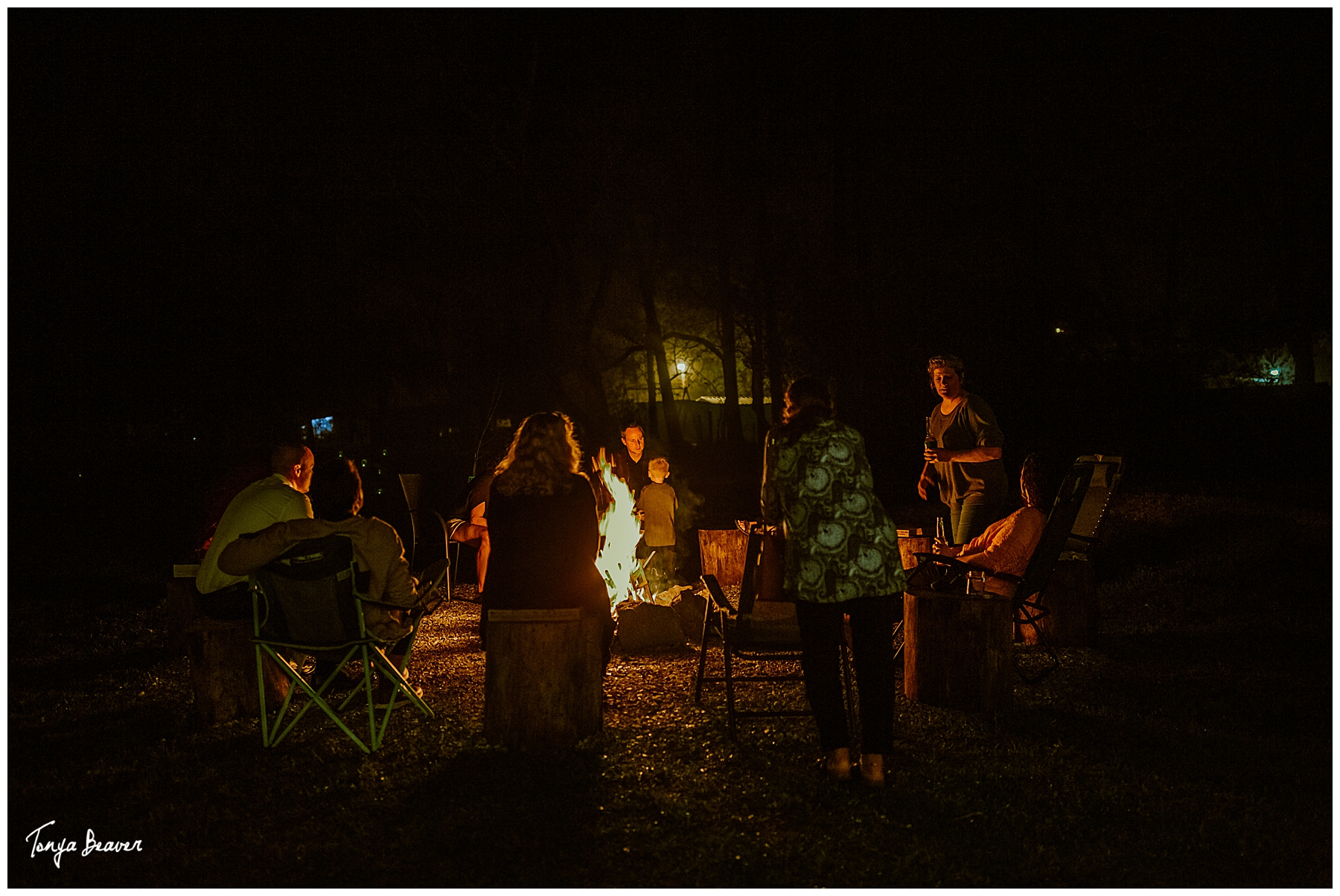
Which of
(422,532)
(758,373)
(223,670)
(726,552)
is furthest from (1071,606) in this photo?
(758,373)

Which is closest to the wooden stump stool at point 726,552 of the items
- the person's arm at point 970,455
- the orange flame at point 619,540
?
the orange flame at point 619,540

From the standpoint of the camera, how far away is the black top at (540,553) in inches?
187

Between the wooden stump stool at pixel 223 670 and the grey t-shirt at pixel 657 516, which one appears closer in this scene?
the wooden stump stool at pixel 223 670

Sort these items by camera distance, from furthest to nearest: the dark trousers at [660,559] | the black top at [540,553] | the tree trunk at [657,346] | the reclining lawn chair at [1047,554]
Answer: the tree trunk at [657,346], the dark trousers at [660,559], the reclining lawn chair at [1047,554], the black top at [540,553]

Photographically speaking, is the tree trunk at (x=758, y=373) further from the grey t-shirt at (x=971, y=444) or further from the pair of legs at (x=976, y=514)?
the pair of legs at (x=976, y=514)

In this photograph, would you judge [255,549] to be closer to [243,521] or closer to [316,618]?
[316,618]

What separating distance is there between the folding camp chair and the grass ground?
22 cm

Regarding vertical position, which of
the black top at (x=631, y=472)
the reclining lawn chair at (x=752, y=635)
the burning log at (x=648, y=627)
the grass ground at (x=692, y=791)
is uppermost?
the black top at (x=631, y=472)

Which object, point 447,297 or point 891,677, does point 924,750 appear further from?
point 447,297

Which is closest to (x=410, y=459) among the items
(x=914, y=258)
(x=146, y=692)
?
(x=914, y=258)

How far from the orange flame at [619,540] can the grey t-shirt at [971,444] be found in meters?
2.08

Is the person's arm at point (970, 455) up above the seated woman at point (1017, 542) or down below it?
above

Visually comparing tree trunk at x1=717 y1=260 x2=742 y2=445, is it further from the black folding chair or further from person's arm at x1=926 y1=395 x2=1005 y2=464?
person's arm at x1=926 y1=395 x2=1005 y2=464

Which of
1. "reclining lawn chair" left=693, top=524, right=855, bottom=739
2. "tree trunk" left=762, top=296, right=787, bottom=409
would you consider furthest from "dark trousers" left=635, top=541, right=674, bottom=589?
"tree trunk" left=762, top=296, right=787, bottom=409
